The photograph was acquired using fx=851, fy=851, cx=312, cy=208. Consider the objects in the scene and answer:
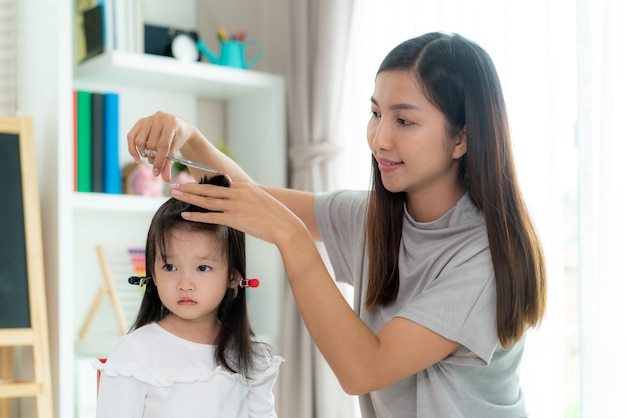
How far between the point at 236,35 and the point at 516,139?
1300 mm

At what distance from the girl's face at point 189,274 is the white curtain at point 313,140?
4.99ft

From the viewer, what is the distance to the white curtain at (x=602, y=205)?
1.97m

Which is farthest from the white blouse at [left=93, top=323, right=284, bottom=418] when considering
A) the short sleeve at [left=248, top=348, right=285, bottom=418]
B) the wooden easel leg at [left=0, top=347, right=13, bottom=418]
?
the wooden easel leg at [left=0, top=347, right=13, bottom=418]

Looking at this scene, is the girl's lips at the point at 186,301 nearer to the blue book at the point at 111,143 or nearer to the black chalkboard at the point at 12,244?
the black chalkboard at the point at 12,244

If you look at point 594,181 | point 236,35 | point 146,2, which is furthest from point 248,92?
point 594,181

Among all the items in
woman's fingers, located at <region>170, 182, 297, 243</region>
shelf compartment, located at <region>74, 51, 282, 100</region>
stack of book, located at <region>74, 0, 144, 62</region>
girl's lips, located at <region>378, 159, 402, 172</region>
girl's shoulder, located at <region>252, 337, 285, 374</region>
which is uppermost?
stack of book, located at <region>74, 0, 144, 62</region>

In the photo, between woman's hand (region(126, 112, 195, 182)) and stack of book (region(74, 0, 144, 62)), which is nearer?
woman's hand (region(126, 112, 195, 182))

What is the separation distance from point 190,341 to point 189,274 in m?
0.12

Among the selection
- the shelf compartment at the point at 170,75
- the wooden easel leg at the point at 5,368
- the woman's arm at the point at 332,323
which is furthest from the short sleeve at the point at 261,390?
the shelf compartment at the point at 170,75

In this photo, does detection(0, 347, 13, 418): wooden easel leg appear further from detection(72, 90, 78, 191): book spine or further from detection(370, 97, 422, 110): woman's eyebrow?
detection(370, 97, 422, 110): woman's eyebrow

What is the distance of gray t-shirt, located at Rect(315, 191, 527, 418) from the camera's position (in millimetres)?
1557

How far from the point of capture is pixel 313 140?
3082 millimetres

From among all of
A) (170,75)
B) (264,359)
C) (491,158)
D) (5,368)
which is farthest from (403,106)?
(5,368)

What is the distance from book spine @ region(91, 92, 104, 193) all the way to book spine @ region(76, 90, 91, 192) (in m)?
0.01
